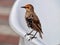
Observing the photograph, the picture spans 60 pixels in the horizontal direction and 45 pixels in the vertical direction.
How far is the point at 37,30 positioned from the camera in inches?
67.4

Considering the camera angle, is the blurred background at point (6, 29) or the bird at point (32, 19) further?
the blurred background at point (6, 29)

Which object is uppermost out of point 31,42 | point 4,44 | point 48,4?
point 48,4

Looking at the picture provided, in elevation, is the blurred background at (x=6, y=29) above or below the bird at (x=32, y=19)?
below

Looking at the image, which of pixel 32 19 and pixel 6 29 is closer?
pixel 32 19

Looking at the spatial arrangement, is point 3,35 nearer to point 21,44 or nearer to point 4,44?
point 4,44

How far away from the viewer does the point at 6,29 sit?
130 inches

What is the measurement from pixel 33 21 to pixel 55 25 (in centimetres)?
58

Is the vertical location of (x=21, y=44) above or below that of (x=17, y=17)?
below

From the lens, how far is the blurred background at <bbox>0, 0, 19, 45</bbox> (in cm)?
308

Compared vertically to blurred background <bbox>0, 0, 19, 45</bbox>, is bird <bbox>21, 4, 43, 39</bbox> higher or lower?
higher

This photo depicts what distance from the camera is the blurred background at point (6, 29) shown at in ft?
10.1

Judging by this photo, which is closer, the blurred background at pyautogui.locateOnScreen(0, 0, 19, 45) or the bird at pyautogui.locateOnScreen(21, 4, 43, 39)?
the bird at pyautogui.locateOnScreen(21, 4, 43, 39)

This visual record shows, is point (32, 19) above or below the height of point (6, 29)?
above

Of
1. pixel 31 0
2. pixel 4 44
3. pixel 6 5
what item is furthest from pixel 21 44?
pixel 6 5
